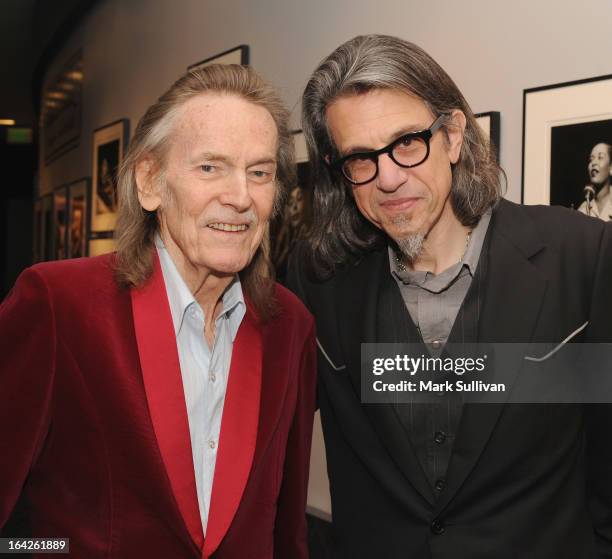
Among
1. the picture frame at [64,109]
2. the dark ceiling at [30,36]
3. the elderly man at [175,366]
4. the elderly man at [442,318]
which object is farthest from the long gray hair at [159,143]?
the picture frame at [64,109]

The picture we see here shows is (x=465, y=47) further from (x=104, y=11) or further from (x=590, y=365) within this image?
(x=104, y=11)

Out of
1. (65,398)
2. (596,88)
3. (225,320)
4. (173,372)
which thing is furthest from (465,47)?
(65,398)

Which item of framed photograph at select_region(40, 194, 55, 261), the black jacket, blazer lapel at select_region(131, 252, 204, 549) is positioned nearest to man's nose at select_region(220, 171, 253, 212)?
blazer lapel at select_region(131, 252, 204, 549)

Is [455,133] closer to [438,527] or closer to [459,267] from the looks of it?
[459,267]

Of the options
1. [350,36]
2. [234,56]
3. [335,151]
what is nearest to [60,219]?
[234,56]

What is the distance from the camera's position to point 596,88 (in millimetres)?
2309

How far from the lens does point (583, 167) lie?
2.37 metres

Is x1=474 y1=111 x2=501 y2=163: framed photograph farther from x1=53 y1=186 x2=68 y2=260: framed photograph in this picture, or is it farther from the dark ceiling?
x1=53 y1=186 x2=68 y2=260: framed photograph

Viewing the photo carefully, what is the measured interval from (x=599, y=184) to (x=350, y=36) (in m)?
1.49

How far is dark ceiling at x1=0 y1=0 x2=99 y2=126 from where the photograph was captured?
737cm

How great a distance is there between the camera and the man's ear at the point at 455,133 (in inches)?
78.0

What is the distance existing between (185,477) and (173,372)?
0.22m

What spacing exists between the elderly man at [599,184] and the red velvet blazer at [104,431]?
1.41m

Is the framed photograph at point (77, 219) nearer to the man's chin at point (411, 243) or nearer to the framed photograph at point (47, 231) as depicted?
the framed photograph at point (47, 231)
